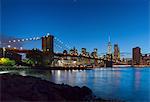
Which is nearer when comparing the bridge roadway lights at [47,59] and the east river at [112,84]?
the east river at [112,84]

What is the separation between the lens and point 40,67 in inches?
2810

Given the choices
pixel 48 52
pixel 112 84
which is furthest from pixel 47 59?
pixel 112 84

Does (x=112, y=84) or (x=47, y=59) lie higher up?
(x=47, y=59)

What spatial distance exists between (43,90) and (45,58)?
55.5 m

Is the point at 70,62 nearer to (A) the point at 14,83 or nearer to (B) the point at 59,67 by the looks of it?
(B) the point at 59,67

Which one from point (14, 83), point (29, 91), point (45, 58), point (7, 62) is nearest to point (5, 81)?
point (14, 83)

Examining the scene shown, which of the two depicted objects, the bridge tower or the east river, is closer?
the east river

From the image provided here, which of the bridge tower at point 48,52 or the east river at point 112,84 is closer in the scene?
the east river at point 112,84

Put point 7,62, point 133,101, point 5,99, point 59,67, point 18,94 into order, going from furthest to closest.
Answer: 1. point 59,67
2. point 7,62
3. point 133,101
4. point 18,94
5. point 5,99

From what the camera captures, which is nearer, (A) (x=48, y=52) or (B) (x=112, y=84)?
(B) (x=112, y=84)

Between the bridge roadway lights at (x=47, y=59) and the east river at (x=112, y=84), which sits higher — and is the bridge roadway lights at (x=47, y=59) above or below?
above

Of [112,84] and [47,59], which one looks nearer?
[112,84]

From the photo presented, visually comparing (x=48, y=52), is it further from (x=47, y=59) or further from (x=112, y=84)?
(x=112, y=84)

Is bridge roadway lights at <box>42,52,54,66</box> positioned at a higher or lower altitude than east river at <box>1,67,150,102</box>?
higher
